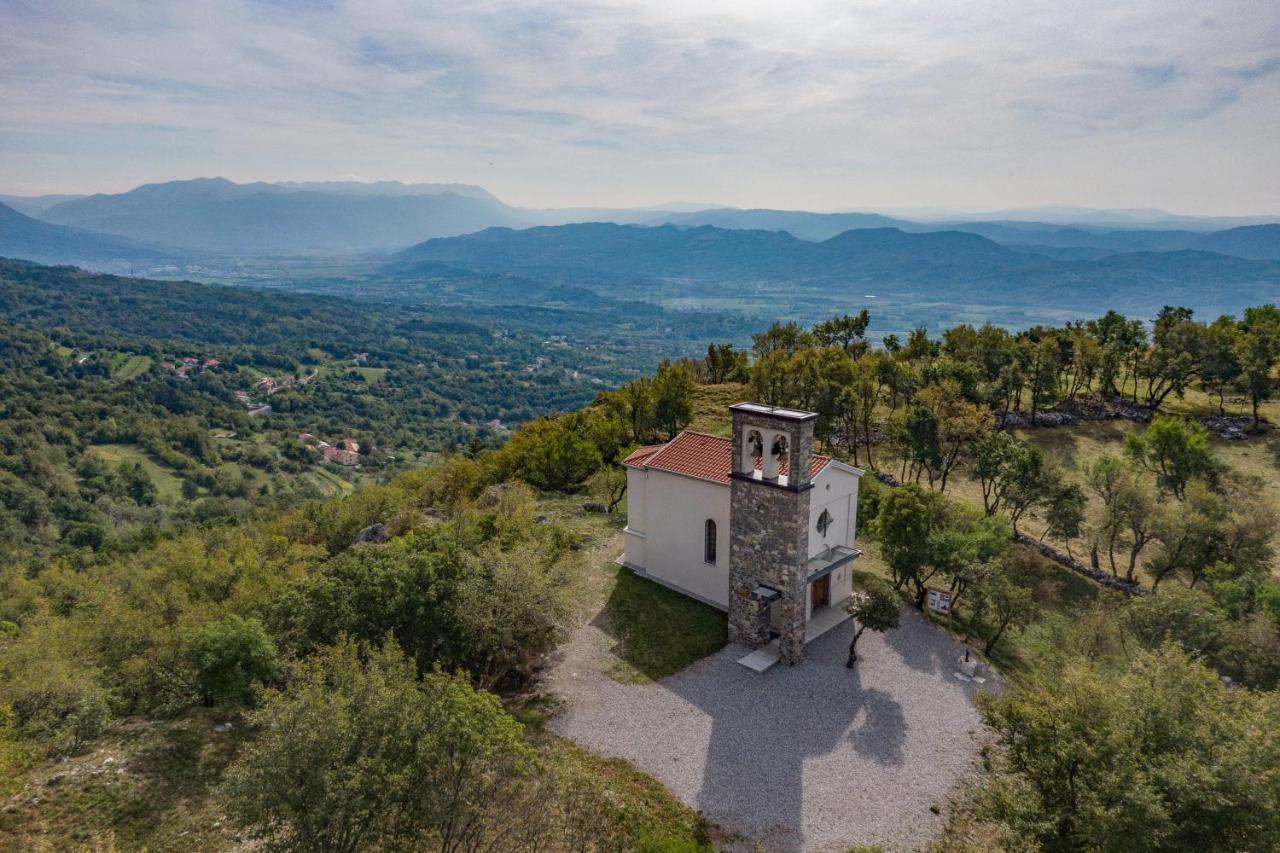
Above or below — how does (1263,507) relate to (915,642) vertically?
above

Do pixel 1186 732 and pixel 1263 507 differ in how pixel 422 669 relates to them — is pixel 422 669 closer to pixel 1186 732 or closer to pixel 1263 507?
pixel 1186 732

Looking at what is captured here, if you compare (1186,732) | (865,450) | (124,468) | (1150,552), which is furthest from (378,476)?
(1186,732)

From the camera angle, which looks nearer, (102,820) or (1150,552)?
(102,820)

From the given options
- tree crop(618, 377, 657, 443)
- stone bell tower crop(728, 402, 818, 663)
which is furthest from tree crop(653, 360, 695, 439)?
stone bell tower crop(728, 402, 818, 663)

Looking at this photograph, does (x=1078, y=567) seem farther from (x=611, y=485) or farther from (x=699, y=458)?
(x=611, y=485)

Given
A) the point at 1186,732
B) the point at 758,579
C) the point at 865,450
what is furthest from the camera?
the point at 865,450

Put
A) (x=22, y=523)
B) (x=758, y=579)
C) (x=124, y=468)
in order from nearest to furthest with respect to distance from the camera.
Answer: (x=758, y=579) < (x=22, y=523) < (x=124, y=468)
